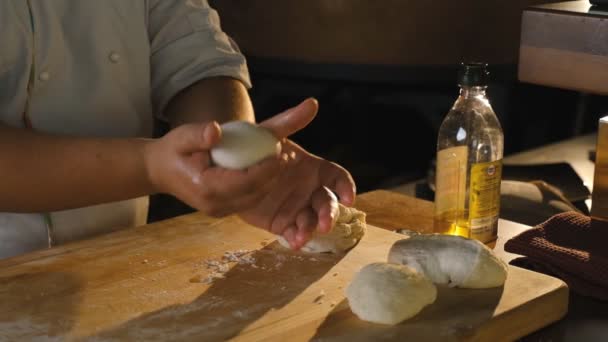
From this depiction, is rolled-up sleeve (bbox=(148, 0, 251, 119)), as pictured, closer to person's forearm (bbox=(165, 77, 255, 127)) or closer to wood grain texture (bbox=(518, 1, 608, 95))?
person's forearm (bbox=(165, 77, 255, 127))

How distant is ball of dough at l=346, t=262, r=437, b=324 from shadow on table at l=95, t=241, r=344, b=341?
11 cm

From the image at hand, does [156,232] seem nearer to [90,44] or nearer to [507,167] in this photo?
[90,44]

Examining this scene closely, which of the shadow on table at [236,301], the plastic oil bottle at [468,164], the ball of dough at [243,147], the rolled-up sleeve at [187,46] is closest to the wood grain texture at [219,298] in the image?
the shadow on table at [236,301]

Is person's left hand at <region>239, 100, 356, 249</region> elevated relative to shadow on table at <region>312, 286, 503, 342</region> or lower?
elevated

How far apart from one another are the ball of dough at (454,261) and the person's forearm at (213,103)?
0.44 m

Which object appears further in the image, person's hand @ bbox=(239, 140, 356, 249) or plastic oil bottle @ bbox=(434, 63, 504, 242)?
plastic oil bottle @ bbox=(434, 63, 504, 242)

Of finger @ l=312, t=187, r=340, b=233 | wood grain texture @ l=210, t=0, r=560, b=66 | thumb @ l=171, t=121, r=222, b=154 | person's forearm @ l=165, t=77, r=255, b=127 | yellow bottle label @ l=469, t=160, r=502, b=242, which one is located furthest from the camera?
wood grain texture @ l=210, t=0, r=560, b=66

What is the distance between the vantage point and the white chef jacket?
1.47 meters

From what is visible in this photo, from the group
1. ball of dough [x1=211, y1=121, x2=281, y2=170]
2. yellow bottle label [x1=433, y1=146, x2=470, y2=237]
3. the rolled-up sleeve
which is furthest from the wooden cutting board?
the rolled-up sleeve

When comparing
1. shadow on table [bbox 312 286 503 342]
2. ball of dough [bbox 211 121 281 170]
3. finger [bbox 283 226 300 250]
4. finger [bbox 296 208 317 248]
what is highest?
ball of dough [bbox 211 121 281 170]

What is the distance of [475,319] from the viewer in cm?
115

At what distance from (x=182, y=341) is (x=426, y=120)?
85.9 inches

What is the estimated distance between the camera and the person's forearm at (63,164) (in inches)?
48.9

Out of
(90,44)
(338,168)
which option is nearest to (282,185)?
(338,168)
